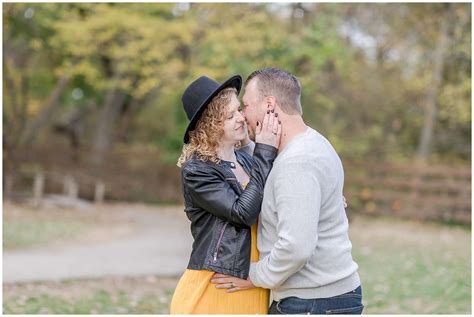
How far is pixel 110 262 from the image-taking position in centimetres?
1077

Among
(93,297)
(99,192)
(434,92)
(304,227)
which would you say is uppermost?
(434,92)

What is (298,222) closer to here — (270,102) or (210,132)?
(270,102)

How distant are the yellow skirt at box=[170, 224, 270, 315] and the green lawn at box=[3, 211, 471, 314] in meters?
4.16

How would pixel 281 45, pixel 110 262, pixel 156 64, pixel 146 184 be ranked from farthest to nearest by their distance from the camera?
1. pixel 146 184
2. pixel 156 64
3. pixel 281 45
4. pixel 110 262

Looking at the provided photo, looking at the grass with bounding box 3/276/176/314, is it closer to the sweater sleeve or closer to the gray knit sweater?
the gray knit sweater

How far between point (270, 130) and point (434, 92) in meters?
18.4

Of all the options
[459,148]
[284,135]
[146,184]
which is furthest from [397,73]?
[284,135]

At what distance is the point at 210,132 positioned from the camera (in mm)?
3377

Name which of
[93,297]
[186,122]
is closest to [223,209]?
[93,297]

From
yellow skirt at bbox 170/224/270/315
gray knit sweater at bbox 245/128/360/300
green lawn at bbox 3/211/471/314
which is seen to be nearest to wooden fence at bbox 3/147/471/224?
green lawn at bbox 3/211/471/314

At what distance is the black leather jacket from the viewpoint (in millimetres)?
3117

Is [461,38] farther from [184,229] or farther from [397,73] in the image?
[184,229]

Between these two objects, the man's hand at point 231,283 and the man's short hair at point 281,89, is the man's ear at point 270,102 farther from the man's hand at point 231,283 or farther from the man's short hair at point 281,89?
the man's hand at point 231,283

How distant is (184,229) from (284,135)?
13.6 m
